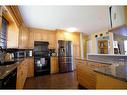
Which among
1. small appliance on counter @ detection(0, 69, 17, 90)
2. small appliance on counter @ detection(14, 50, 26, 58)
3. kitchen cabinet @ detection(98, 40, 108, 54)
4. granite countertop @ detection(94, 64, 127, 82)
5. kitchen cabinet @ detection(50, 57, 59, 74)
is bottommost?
kitchen cabinet @ detection(50, 57, 59, 74)

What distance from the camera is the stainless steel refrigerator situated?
509 centimetres

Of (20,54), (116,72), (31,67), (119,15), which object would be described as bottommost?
(31,67)

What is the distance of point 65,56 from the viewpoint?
525cm

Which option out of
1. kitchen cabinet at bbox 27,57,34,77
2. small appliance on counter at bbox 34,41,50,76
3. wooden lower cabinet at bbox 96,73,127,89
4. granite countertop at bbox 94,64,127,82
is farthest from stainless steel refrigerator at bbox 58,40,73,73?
wooden lower cabinet at bbox 96,73,127,89

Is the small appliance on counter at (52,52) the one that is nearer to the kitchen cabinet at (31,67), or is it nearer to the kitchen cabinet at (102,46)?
the kitchen cabinet at (31,67)

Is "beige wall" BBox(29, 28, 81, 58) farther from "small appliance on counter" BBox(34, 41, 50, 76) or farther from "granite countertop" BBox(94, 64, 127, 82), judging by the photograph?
"granite countertop" BBox(94, 64, 127, 82)

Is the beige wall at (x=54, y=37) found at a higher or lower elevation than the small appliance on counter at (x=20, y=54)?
higher

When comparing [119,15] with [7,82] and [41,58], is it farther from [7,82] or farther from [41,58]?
[41,58]

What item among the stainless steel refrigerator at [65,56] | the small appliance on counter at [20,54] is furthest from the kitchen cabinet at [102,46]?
the small appliance on counter at [20,54]

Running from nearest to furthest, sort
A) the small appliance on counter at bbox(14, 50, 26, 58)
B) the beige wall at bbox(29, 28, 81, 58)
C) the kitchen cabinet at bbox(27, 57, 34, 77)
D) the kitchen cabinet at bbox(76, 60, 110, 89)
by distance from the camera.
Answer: the kitchen cabinet at bbox(76, 60, 110, 89)
the small appliance on counter at bbox(14, 50, 26, 58)
the kitchen cabinet at bbox(27, 57, 34, 77)
the beige wall at bbox(29, 28, 81, 58)

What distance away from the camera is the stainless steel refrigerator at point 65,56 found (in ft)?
16.7

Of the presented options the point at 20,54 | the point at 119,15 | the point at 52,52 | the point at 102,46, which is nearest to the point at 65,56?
the point at 52,52

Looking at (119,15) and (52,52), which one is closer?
(119,15)

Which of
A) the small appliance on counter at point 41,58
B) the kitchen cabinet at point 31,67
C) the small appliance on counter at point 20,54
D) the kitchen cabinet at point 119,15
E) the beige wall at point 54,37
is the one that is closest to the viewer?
the kitchen cabinet at point 119,15
